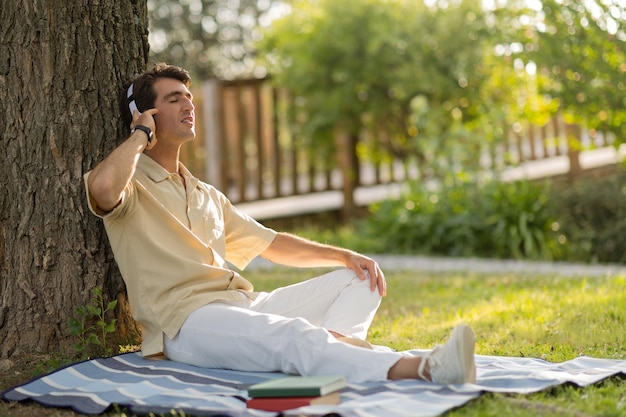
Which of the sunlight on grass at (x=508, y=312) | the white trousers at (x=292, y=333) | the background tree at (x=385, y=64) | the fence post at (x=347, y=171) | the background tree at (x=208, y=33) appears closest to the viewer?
the white trousers at (x=292, y=333)

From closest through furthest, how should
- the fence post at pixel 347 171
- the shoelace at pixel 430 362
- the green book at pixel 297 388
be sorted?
the green book at pixel 297 388 → the shoelace at pixel 430 362 → the fence post at pixel 347 171

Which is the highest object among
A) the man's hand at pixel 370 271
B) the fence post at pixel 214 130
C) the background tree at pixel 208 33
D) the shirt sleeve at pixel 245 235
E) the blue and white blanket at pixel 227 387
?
the background tree at pixel 208 33

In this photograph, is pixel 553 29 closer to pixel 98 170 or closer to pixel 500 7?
pixel 500 7

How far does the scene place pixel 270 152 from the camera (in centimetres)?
1070

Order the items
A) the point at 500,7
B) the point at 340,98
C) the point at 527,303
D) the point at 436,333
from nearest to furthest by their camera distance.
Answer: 1. the point at 436,333
2. the point at 527,303
3. the point at 500,7
4. the point at 340,98

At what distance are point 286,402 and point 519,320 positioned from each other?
2407 mm

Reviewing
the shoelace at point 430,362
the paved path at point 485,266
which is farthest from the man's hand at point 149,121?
the paved path at point 485,266

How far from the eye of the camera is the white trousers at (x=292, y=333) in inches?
143

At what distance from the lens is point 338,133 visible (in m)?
10.8

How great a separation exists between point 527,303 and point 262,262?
301cm

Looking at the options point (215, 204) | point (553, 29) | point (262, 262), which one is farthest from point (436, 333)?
point (553, 29)

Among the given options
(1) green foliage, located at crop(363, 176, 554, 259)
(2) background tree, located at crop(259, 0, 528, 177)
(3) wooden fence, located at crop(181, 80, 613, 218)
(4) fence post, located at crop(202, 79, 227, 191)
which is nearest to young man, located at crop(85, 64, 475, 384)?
(1) green foliage, located at crop(363, 176, 554, 259)

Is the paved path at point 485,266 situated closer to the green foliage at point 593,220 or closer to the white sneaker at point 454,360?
the green foliage at point 593,220

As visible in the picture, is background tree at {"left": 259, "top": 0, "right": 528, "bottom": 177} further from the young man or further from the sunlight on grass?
the young man
